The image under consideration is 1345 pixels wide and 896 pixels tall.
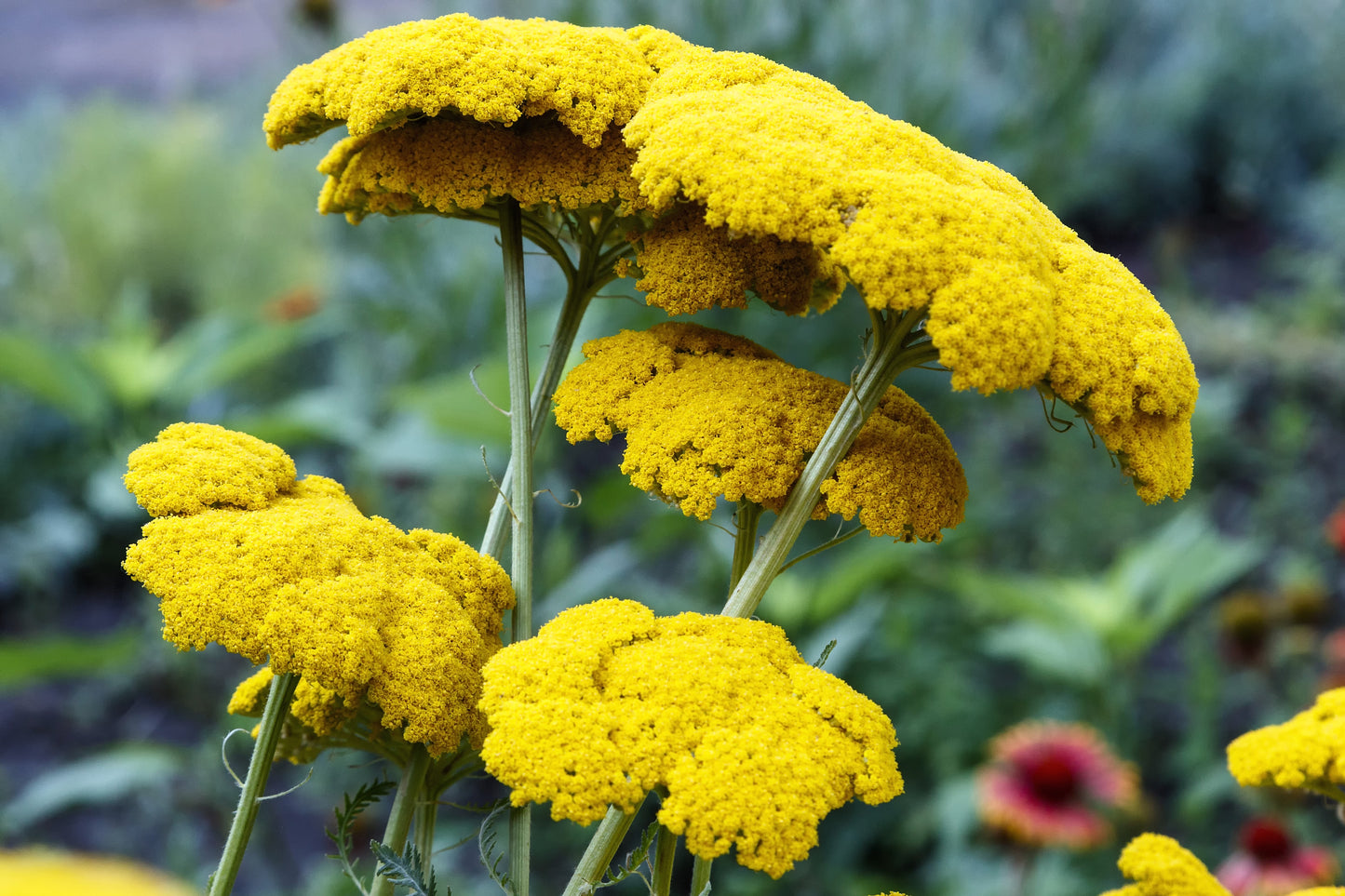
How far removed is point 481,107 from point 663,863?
2.72 feet

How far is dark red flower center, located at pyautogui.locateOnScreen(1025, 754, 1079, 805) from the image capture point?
9.41ft

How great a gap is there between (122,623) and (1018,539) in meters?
4.10

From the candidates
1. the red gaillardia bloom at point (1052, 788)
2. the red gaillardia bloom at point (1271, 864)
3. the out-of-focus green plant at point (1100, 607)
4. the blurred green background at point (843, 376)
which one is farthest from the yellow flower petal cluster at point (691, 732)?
the out-of-focus green plant at point (1100, 607)

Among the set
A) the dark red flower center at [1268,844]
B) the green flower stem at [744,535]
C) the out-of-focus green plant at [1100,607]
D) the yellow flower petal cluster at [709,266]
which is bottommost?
the green flower stem at [744,535]

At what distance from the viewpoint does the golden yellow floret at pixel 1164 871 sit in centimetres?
126

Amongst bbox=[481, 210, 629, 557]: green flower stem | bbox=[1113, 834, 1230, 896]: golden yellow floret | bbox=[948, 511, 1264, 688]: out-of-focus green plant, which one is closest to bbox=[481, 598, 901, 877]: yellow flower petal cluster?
bbox=[481, 210, 629, 557]: green flower stem

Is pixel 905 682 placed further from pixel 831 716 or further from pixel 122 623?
pixel 122 623

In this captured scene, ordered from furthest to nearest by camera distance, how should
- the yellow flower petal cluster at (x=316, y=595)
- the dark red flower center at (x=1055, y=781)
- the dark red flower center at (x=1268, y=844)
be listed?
1. the dark red flower center at (x=1055, y=781)
2. the dark red flower center at (x=1268, y=844)
3. the yellow flower petal cluster at (x=316, y=595)

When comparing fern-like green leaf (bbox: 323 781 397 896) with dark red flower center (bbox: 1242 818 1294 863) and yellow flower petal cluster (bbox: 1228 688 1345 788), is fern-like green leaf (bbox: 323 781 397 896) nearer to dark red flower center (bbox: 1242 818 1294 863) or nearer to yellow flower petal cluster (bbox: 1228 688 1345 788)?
yellow flower petal cluster (bbox: 1228 688 1345 788)

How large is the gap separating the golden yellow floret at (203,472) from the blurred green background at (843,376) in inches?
31.2

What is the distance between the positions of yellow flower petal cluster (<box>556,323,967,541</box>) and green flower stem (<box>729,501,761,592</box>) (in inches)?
3.1

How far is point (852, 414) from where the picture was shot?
3.78 ft

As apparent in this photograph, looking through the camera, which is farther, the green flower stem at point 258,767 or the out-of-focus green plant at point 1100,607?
the out-of-focus green plant at point 1100,607

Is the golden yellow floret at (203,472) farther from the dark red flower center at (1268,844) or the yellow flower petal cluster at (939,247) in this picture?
the dark red flower center at (1268,844)
